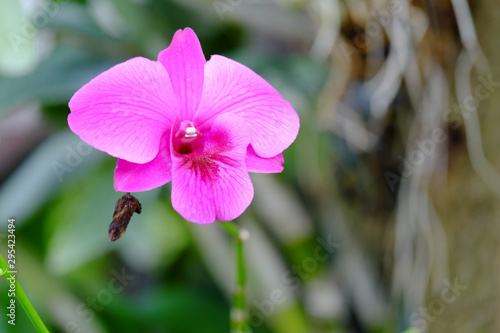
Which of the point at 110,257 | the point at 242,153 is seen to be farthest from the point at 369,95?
the point at 110,257

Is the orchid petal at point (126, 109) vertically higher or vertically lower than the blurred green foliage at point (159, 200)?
higher

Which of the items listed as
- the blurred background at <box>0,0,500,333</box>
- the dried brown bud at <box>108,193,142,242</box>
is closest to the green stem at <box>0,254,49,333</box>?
the dried brown bud at <box>108,193,142,242</box>

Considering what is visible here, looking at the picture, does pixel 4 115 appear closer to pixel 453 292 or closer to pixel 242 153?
pixel 242 153

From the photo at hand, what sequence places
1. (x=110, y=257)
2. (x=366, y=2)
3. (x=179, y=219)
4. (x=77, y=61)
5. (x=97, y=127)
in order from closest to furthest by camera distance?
1. (x=97, y=127)
2. (x=366, y=2)
3. (x=77, y=61)
4. (x=179, y=219)
5. (x=110, y=257)

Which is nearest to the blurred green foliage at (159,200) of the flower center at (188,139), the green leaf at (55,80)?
the green leaf at (55,80)

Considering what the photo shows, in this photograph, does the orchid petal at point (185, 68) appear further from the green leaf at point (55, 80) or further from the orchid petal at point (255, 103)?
the green leaf at point (55, 80)

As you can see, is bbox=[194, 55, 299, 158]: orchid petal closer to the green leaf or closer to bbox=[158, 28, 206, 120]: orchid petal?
bbox=[158, 28, 206, 120]: orchid petal

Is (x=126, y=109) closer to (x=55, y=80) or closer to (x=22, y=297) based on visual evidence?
(x=22, y=297)
